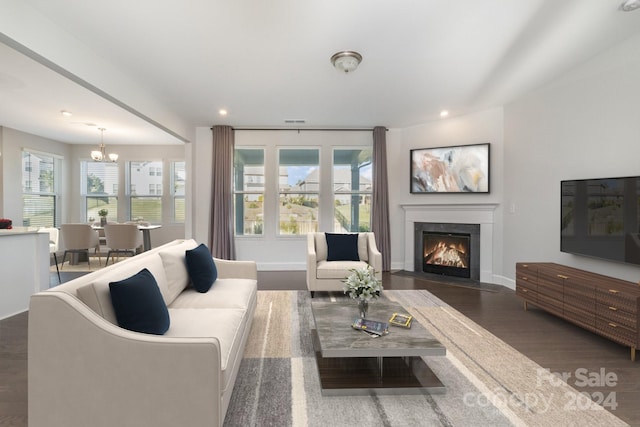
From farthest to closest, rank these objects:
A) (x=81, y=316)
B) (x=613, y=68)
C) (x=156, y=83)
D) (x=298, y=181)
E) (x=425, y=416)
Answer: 1. (x=298, y=181)
2. (x=156, y=83)
3. (x=613, y=68)
4. (x=425, y=416)
5. (x=81, y=316)

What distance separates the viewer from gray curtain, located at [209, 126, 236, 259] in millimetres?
5613

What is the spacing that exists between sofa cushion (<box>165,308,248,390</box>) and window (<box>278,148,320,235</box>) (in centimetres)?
370

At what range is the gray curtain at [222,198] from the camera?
221 inches

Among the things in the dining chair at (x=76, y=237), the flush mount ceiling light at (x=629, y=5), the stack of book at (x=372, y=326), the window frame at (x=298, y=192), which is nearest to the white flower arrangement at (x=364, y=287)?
the stack of book at (x=372, y=326)

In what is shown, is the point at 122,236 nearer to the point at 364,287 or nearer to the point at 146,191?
the point at 146,191

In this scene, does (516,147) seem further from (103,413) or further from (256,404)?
(103,413)

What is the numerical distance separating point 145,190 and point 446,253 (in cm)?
676

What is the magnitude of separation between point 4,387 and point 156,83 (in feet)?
10.5

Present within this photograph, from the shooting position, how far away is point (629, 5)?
234cm

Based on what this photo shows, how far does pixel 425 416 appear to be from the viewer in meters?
1.74

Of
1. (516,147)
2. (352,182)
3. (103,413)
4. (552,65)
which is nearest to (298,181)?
(352,182)

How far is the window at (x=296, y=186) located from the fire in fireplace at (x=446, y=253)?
210 centimetres

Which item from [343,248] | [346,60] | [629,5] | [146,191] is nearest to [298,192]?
[343,248]

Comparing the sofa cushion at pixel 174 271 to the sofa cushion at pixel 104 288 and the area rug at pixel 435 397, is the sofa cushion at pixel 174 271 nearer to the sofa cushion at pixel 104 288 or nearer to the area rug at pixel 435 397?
the sofa cushion at pixel 104 288
